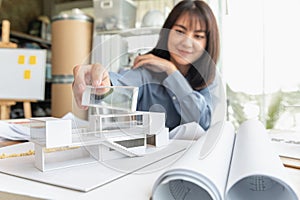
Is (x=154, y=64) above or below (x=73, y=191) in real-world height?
above

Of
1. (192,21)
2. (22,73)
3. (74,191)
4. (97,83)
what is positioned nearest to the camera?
(74,191)

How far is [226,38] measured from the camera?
1670 mm

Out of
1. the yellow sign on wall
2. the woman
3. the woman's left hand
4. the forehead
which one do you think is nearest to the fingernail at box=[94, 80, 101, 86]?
the woman

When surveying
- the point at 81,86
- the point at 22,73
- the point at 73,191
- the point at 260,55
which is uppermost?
the point at 260,55

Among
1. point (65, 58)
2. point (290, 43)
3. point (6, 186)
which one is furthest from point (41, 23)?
point (6, 186)

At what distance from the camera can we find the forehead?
0.59 metres

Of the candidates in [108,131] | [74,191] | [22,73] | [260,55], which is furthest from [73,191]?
[260,55]

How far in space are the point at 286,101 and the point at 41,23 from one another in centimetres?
193

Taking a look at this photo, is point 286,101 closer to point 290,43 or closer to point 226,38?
point 290,43

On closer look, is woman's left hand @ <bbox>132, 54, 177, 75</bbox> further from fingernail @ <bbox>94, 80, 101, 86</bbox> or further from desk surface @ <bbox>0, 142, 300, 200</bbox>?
desk surface @ <bbox>0, 142, 300, 200</bbox>

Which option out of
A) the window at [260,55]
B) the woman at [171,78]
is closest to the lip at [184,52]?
the woman at [171,78]

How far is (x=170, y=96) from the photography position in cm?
45

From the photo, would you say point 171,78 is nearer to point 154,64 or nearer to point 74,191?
point 154,64

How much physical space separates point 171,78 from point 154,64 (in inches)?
1.7
